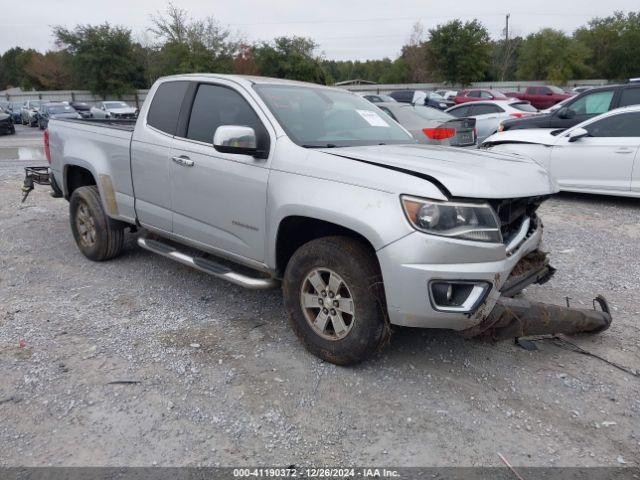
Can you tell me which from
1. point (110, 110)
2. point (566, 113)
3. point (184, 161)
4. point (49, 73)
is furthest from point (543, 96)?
point (49, 73)

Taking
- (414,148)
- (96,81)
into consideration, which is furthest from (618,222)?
(96,81)

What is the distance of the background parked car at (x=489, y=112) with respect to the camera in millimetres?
14375

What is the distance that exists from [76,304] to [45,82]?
210ft

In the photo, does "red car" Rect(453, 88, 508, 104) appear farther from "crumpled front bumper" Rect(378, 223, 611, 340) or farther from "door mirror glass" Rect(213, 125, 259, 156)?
"crumpled front bumper" Rect(378, 223, 611, 340)

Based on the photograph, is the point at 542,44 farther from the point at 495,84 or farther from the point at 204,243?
the point at 204,243

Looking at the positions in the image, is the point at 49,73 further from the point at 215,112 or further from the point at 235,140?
the point at 235,140

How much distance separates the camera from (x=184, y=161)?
423 centimetres

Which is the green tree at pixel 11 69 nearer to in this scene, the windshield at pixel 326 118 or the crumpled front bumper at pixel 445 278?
the windshield at pixel 326 118

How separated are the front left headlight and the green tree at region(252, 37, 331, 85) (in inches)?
1604

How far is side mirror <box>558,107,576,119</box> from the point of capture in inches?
431

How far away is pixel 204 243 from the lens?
13.9ft

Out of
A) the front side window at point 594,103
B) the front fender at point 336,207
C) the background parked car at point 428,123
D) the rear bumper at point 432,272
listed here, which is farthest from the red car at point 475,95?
the rear bumper at point 432,272

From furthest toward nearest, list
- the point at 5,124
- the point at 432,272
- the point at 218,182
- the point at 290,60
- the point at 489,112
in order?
1. the point at 290,60
2. the point at 5,124
3. the point at 489,112
4. the point at 218,182
5. the point at 432,272

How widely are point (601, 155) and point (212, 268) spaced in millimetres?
6588
